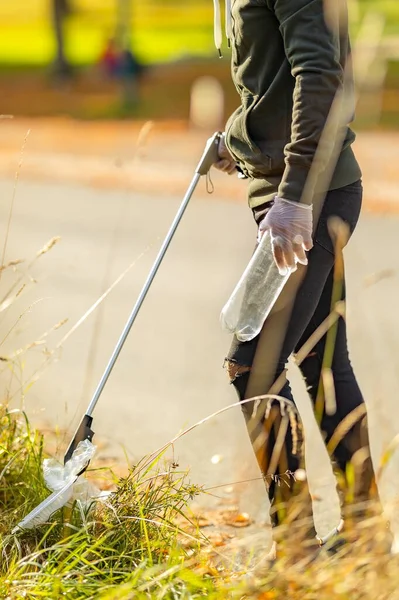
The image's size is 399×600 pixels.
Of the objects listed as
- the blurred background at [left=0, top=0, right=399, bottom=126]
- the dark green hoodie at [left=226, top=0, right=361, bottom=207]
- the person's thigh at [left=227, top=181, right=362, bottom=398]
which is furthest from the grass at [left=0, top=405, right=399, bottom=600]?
the blurred background at [left=0, top=0, right=399, bottom=126]

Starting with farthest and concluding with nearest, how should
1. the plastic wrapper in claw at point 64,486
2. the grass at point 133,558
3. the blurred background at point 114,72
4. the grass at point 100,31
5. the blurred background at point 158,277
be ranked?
the grass at point 100,31 → the blurred background at point 114,72 → the blurred background at point 158,277 → the plastic wrapper in claw at point 64,486 → the grass at point 133,558

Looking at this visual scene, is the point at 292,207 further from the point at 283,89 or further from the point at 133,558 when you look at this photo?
the point at 133,558

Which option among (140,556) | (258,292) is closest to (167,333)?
(258,292)

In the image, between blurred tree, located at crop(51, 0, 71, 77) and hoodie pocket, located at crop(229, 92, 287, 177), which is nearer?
hoodie pocket, located at crop(229, 92, 287, 177)

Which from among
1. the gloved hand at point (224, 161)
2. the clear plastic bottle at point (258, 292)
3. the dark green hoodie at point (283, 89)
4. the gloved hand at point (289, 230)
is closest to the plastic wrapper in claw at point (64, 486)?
the clear plastic bottle at point (258, 292)

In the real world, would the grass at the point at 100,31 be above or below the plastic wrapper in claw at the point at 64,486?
below

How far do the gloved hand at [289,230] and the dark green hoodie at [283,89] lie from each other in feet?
0.11

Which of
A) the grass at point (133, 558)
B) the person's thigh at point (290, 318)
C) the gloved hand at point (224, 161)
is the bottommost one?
the grass at point (133, 558)

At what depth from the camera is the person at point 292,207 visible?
2.79m

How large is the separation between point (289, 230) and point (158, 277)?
506 cm

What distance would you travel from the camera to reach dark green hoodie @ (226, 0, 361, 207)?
2.78 m

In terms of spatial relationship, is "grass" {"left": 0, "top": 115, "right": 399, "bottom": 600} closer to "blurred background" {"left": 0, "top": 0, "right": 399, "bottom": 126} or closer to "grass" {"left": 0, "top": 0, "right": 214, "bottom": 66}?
"blurred background" {"left": 0, "top": 0, "right": 399, "bottom": 126}

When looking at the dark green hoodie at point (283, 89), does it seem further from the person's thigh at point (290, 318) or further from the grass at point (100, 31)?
the grass at point (100, 31)

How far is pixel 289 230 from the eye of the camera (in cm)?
287
